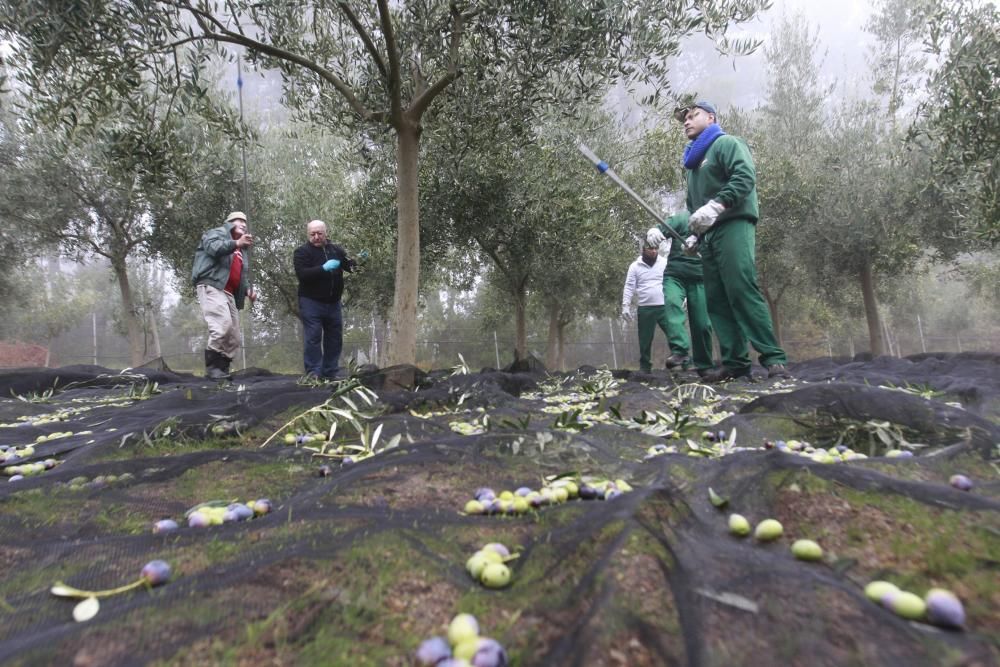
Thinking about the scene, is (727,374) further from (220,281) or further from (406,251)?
(220,281)

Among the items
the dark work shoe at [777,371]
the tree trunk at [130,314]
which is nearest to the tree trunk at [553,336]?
the dark work shoe at [777,371]

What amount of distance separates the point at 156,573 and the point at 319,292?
20.8 ft

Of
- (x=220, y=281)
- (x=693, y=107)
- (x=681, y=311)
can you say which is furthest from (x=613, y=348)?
(x=220, y=281)

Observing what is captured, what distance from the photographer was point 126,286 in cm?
1393

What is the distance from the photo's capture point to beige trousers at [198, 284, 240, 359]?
6938 millimetres

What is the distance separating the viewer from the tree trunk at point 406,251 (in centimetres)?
595

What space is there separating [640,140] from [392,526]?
16563 mm

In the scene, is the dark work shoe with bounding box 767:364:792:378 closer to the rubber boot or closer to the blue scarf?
the blue scarf

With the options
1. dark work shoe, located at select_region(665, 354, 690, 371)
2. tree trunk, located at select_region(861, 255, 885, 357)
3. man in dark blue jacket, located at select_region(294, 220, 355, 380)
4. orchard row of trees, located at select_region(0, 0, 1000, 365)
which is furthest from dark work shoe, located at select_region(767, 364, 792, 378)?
tree trunk, located at select_region(861, 255, 885, 357)

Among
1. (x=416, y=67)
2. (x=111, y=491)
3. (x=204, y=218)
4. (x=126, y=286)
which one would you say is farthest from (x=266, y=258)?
(x=111, y=491)

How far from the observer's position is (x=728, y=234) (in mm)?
5328

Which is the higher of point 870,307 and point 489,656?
point 870,307

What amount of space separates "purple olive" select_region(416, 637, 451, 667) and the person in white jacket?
8.09 metres

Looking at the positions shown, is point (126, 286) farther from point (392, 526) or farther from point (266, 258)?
point (392, 526)
